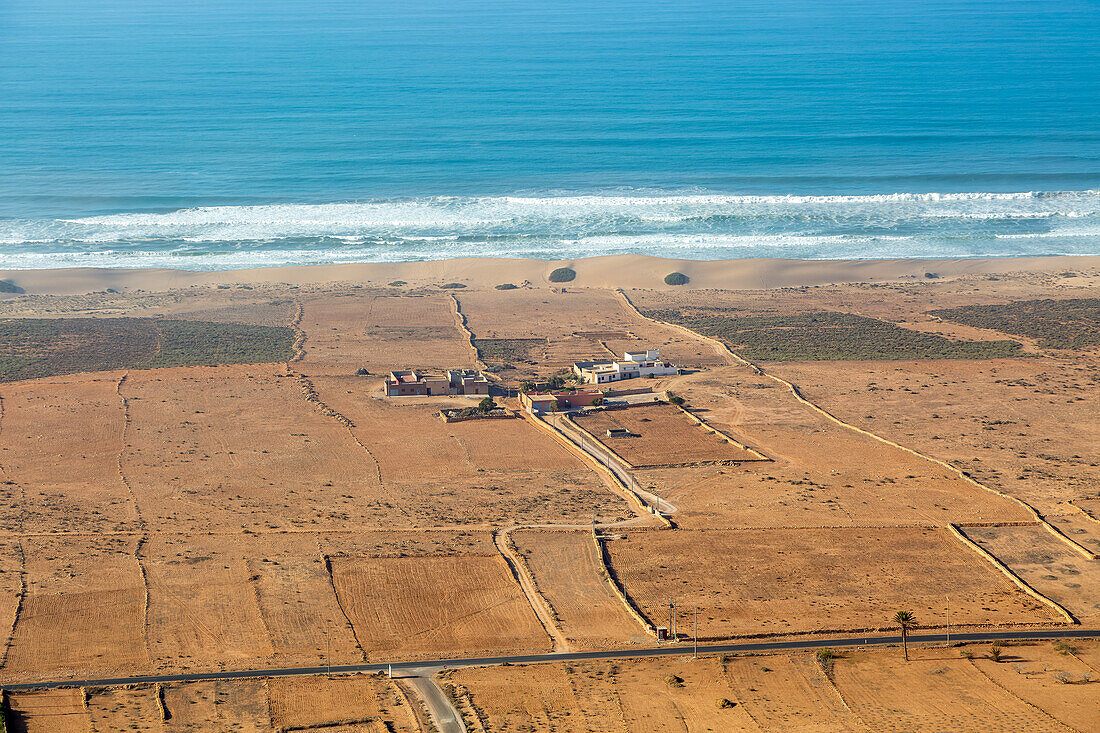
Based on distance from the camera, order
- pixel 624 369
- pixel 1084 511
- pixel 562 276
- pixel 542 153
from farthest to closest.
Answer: pixel 542 153 → pixel 562 276 → pixel 624 369 → pixel 1084 511

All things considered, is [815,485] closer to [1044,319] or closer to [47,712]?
[47,712]

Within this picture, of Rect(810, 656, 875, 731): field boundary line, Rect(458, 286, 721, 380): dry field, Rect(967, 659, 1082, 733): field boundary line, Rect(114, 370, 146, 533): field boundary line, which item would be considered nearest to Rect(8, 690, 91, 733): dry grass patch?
Rect(114, 370, 146, 533): field boundary line

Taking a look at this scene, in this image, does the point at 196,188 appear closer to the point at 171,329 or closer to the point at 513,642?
the point at 171,329

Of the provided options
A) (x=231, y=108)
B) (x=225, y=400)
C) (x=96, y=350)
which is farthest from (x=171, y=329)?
(x=231, y=108)

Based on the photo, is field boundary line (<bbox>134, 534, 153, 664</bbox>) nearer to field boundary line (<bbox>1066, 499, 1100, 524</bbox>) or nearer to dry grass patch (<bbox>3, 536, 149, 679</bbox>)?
dry grass patch (<bbox>3, 536, 149, 679</bbox>)

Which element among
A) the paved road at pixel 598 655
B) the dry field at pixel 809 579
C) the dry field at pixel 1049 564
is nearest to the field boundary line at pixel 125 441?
the paved road at pixel 598 655

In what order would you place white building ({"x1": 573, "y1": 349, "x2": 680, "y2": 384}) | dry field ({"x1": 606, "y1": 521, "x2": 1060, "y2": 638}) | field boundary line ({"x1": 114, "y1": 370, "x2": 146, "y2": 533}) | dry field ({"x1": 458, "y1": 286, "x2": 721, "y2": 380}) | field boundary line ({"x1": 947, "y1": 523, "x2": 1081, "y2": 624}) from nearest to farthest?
dry field ({"x1": 606, "y1": 521, "x2": 1060, "y2": 638}) < field boundary line ({"x1": 947, "y1": 523, "x2": 1081, "y2": 624}) < field boundary line ({"x1": 114, "y1": 370, "x2": 146, "y2": 533}) < white building ({"x1": 573, "y1": 349, "x2": 680, "y2": 384}) < dry field ({"x1": 458, "y1": 286, "x2": 721, "y2": 380})

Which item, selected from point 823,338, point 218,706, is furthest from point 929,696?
point 823,338
